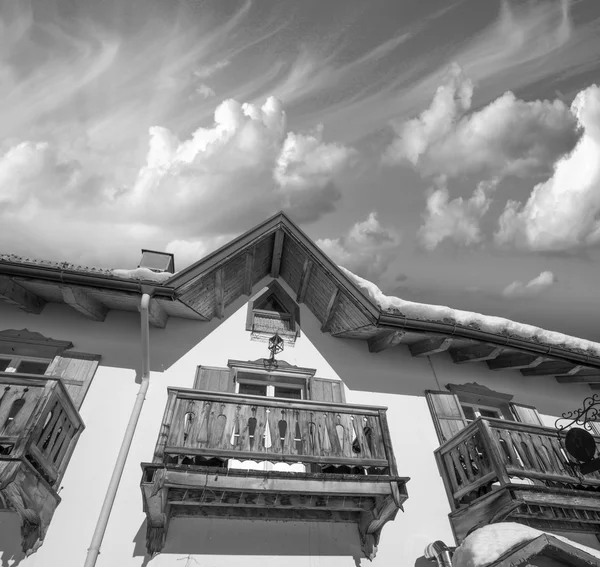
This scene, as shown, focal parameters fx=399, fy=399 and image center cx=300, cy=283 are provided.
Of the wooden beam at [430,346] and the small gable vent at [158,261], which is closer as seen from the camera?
the wooden beam at [430,346]

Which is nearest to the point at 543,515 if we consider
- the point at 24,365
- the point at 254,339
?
the point at 254,339

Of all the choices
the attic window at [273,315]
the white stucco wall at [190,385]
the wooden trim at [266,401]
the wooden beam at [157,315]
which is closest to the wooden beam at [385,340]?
the white stucco wall at [190,385]

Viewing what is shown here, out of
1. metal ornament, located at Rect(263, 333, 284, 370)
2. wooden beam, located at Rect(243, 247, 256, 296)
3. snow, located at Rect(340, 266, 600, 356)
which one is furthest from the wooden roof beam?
wooden beam, located at Rect(243, 247, 256, 296)

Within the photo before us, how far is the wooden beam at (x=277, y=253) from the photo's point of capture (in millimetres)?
9867

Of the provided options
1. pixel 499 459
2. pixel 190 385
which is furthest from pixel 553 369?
pixel 190 385

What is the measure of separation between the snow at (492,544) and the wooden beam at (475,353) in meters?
6.09

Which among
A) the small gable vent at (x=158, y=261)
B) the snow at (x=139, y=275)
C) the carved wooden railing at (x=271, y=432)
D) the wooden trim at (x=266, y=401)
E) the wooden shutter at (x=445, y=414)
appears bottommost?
the carved wooden railing at (x=271, y=432)

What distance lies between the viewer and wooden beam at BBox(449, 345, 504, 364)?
887 centimetres

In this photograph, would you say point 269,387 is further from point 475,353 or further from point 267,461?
point 475,353

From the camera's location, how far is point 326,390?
322 inches

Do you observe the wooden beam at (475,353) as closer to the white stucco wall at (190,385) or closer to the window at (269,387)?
the white stucco wall at (190,385)

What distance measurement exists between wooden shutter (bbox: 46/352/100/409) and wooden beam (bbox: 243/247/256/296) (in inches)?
143

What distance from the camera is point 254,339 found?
892cm

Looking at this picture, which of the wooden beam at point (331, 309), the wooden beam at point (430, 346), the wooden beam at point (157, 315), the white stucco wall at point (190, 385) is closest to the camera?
the white stucco wall at point (190, 385)
